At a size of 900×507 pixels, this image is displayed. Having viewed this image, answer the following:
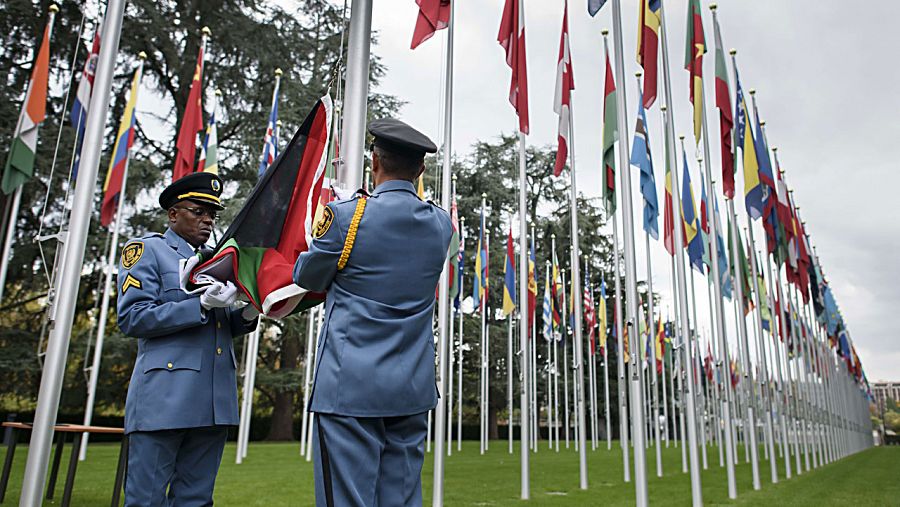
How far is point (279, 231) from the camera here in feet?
9.86

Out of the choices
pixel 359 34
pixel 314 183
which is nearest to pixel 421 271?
pixel 314 183

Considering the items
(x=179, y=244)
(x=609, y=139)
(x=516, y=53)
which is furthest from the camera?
(x=609, y=139)

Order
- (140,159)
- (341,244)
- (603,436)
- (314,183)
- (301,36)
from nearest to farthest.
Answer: (341,244), (314,183), (140,159), (301,36), (603,436)

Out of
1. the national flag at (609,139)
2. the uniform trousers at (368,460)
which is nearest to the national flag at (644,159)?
the national flag at (609,139)

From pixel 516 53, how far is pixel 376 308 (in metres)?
6.42

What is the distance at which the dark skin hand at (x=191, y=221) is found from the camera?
129 inches

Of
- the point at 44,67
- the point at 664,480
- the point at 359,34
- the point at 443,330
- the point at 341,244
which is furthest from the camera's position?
the point at 664,480

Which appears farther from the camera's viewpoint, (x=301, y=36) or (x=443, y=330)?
(x=301, y=36)

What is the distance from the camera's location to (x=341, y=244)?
2336 mm

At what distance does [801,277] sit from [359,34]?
13.7m

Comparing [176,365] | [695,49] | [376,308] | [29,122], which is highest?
[695,49]

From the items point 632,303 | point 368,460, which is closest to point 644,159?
point 632,303

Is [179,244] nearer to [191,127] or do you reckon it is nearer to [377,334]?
[377,334]

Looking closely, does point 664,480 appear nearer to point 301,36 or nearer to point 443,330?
point 443,330
